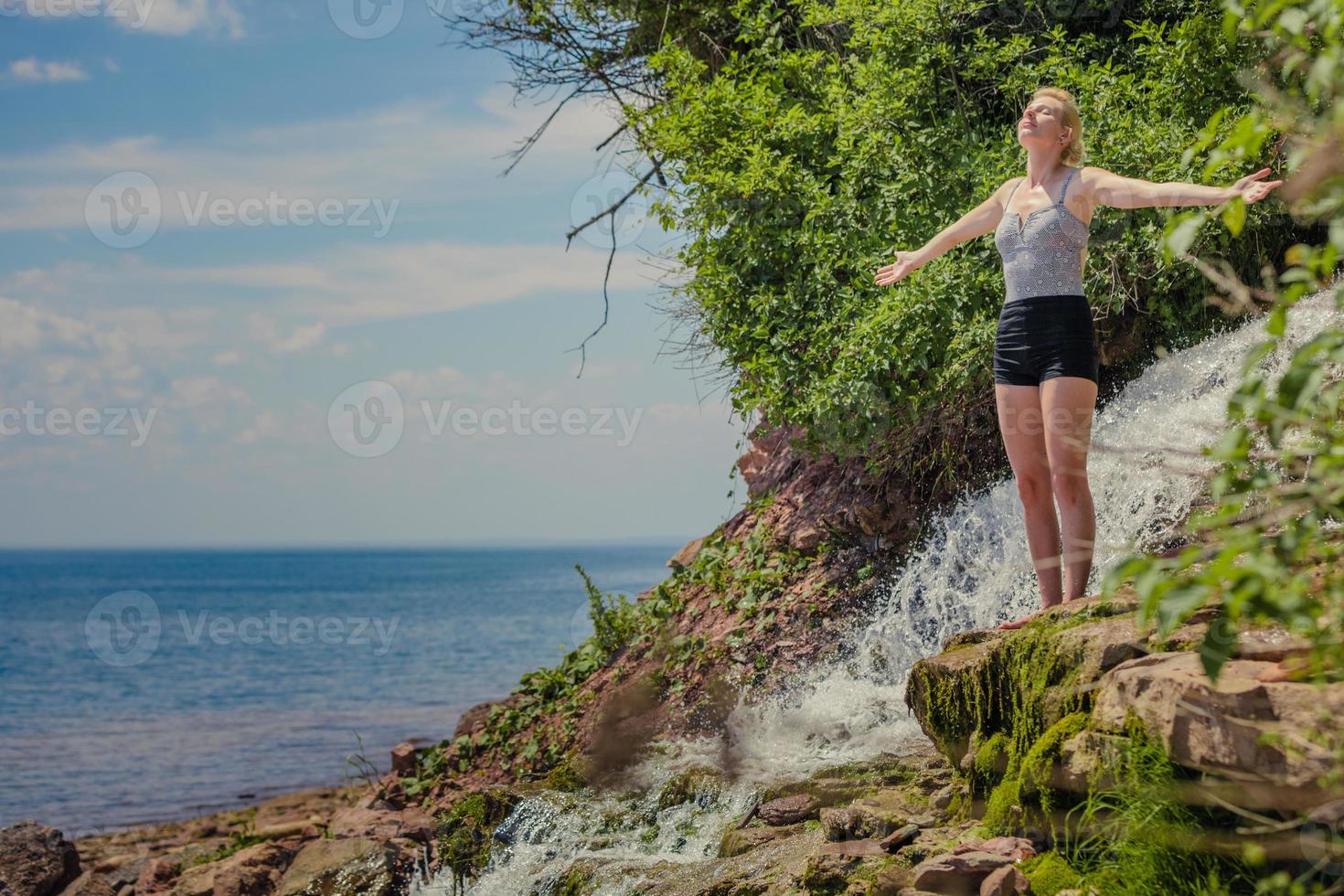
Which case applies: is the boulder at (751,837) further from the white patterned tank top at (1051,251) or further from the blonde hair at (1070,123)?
the blonde hair at (1070,123)

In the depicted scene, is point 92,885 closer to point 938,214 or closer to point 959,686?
point 959,686

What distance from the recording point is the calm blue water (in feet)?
59.8

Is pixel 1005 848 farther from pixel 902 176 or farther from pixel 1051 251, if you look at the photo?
pixel 902 176

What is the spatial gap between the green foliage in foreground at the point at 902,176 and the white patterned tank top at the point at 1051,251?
2679 mm

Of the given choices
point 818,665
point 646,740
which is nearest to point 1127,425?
point 818,665

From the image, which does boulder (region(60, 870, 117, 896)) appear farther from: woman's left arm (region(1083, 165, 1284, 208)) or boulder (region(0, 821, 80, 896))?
woman's left arm (region(1083, 165, 1284, 208))

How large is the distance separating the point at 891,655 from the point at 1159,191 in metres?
4.32

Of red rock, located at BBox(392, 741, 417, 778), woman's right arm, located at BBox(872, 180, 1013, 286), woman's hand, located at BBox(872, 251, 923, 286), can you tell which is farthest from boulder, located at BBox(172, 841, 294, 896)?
woman's right arm, located at BBox(872, 180, 1013, 286)

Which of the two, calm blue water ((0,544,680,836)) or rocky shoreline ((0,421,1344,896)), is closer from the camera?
rocky shoreline ((0,421,1344,896))

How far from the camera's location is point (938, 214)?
8.63 metres

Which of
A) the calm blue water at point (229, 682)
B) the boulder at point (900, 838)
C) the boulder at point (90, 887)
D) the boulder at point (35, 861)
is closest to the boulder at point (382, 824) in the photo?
the boulder at point (90, 887)

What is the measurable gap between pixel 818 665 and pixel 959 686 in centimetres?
364

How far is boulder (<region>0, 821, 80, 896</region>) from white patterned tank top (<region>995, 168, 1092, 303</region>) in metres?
9.33

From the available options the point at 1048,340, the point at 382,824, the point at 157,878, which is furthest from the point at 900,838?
the point at 157,878
